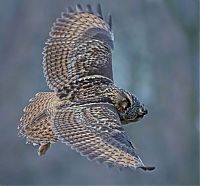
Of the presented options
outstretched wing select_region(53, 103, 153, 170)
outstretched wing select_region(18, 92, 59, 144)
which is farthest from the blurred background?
outstretched wing select_region(53, 103, 153, 170)

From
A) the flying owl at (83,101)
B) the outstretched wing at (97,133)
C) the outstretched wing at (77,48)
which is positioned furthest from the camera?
the outstretched wing at (77,48)

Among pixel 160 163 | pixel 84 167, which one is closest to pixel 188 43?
pixel 160 163

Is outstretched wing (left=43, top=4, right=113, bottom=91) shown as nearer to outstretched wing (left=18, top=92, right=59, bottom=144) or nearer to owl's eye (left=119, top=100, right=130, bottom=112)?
outstretched wing (left=18, top=92, right=59, bottom=144)

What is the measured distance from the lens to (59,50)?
5.86 meters

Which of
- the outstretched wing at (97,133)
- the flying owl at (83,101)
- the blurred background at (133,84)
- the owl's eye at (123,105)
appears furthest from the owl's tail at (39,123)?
the blurred background at (133,84)

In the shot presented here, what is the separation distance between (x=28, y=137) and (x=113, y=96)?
1.48ft

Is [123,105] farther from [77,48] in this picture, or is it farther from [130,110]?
[77,48]

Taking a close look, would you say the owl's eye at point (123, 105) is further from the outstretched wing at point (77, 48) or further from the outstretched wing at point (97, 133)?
the outstretched wing at point (77, 48)

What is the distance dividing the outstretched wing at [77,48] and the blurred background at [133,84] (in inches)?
243

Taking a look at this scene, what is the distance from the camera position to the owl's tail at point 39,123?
5199 mm

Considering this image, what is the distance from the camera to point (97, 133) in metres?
4.89

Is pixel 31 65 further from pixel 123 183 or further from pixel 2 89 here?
pixel 123 183

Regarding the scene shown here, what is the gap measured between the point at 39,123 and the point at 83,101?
0.23 meters

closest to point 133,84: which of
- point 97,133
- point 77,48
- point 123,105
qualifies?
point 77,48
